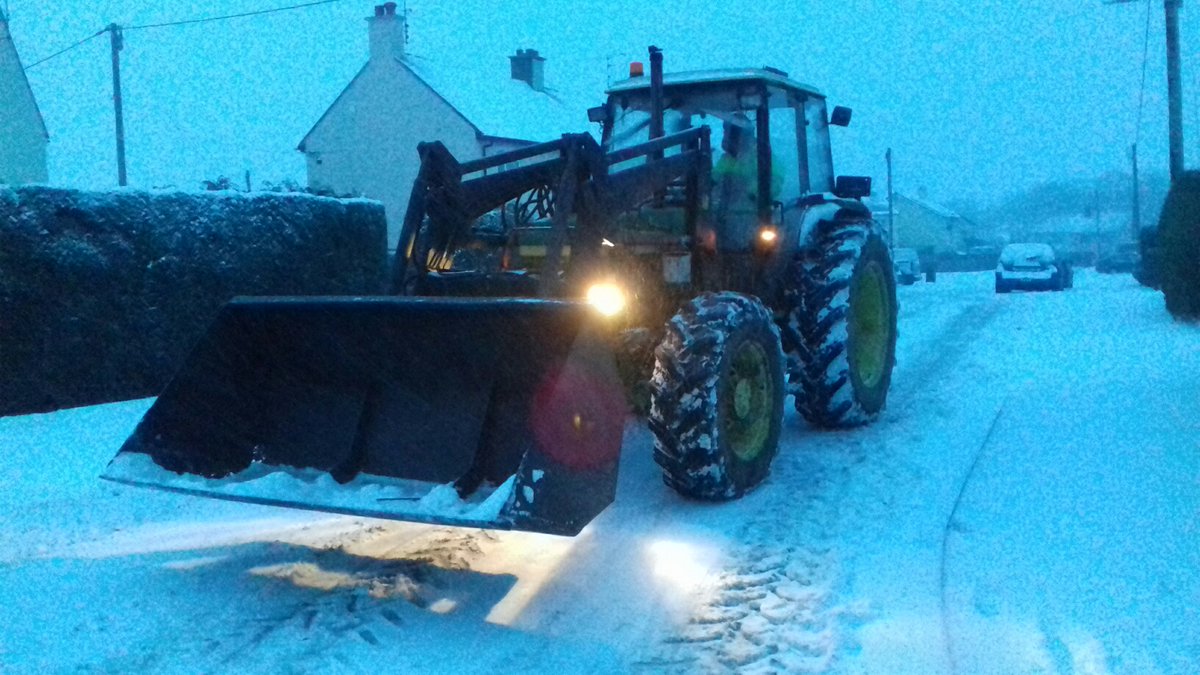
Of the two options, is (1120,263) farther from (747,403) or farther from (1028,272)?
(747,403)

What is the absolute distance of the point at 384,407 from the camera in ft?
16.9

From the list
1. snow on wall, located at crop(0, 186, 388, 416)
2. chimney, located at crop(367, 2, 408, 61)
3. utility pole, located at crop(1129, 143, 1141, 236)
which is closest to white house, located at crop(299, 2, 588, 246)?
chimney, located at crop(367, 2, 408, 61)

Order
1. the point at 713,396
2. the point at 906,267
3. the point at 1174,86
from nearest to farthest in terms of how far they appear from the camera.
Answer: the point at 713,396 → the point at 1174,86 → the point at 906,267

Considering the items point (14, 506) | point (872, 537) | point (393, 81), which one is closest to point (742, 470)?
point (872, 537)

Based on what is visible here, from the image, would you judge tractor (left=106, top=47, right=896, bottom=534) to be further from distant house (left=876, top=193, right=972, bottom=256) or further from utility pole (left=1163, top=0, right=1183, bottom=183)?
distant house (left=876, top=193, right=972, bottom=256)

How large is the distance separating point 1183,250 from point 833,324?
899 centimetres

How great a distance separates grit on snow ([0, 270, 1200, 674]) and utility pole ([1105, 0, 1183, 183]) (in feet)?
55.1

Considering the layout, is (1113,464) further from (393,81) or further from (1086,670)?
(393,81)

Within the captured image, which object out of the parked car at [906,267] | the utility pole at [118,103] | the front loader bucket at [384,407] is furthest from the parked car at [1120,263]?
the front loader bucket at [384,407]

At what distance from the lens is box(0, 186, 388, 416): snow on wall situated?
8656 millimetres

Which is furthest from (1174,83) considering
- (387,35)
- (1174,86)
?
(387,35)

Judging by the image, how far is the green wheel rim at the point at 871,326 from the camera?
773 cm

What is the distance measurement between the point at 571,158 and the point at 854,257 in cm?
251

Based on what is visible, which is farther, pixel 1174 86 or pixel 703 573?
pixel 1174 86
